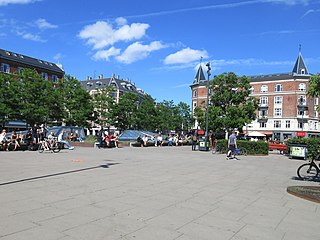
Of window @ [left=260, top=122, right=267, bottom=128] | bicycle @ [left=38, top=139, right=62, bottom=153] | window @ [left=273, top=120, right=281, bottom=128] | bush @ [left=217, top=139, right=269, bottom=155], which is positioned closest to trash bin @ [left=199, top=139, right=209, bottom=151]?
bush @ [left=217, top=139, right=269, bottom=155]

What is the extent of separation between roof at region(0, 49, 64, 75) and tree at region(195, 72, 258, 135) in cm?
4757

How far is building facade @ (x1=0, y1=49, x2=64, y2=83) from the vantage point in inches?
2473

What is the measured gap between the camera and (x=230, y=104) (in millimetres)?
35938

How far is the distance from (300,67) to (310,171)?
6831 cm

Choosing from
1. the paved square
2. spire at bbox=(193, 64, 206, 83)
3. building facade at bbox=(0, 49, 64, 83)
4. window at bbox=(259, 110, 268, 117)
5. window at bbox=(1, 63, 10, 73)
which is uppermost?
spire at bbox=(193, 64, 206, 83)

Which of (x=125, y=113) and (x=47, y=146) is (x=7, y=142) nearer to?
(x=47, y=146)

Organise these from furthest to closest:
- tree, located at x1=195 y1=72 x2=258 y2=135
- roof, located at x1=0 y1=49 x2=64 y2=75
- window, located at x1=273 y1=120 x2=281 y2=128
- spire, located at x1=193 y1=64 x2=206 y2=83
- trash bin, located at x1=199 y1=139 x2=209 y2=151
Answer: spire, located at x1=193 y1=64 x2=206 y2=83
window, located at x1=273 y1=120 x2=281 y2=128
roof, located at x1=0 y1=49 x2=64 y2=75
tree, located at x1=195 y1=72 x2=258 y2=135
trash bin, located at x1=199 y1=139 x2=209 y2=151

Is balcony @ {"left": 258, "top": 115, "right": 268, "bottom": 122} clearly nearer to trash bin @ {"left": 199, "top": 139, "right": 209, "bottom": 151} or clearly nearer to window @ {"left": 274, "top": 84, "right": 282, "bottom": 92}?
window @ {"left": 274, "top": 84, "right": 282, "bottom": 92}

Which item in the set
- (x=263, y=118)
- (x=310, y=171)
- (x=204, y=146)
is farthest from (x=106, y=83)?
(x=310, y=171)

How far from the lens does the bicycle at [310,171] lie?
10.8 meters

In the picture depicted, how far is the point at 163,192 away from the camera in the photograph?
7.46m

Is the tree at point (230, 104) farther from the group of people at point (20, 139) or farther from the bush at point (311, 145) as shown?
the group of people at point (20, 139)

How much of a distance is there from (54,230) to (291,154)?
20.1 meters

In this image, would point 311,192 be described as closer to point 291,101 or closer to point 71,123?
point 71,123
